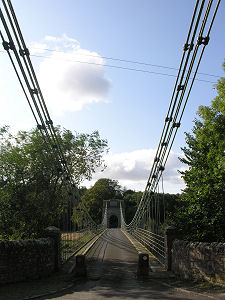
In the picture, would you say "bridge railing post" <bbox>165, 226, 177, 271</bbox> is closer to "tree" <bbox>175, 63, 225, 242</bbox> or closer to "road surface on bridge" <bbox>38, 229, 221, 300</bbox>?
"tree" <bbox>175, 63, 225, 242</bbox>

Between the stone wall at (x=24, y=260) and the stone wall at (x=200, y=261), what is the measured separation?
11.8 feet

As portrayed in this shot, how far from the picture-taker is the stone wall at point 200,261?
5945mm

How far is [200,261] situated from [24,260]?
13.9ft

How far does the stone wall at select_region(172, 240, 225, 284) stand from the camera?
5.94 meters

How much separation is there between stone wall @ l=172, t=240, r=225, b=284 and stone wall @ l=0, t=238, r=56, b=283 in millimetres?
3592

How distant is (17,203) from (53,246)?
1.71 m

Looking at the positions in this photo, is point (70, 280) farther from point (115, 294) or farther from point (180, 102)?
point (180, 102)

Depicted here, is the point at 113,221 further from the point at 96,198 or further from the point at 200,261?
the point at 200,261

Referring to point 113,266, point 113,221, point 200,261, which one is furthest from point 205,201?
point 113,221

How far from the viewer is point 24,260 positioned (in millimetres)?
7551

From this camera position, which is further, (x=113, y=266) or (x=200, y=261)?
(x=113, y=266)

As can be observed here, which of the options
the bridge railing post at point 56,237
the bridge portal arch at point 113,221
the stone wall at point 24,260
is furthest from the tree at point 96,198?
the stone wall at point 24,260

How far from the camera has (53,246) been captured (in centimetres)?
918

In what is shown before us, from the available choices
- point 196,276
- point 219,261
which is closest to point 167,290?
point 196,276
